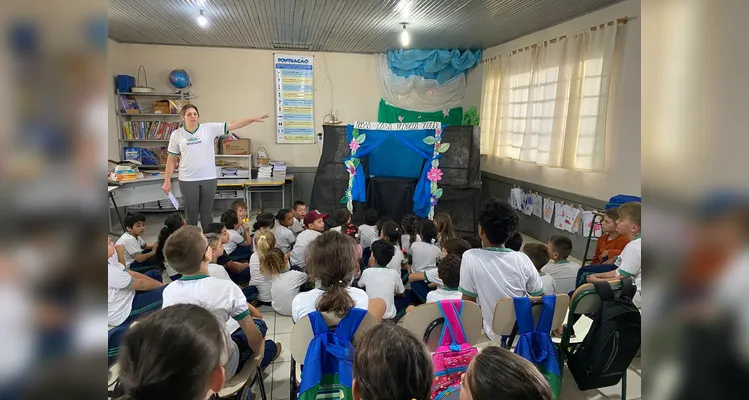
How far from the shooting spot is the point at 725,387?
25 cm

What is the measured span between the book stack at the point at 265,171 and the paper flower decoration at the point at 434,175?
2318mm

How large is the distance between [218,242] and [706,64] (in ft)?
8.89

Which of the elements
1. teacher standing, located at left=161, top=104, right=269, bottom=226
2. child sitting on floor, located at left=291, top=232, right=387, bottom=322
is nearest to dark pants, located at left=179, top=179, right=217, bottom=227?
teacher standing, located at left=161, top=104, right=269, bottom=226

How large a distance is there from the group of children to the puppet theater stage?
3.67ft

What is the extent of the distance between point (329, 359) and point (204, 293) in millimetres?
511

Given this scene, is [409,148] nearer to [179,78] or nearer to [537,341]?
[179,78]

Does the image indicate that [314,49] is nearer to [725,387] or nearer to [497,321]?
[497,321]

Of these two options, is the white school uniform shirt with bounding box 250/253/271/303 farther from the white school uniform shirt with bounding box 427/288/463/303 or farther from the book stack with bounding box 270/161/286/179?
the book stack with bounding box 270/161/286/179

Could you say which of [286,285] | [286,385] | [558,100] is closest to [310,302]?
[286,385]

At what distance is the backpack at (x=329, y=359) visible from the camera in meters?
1.35

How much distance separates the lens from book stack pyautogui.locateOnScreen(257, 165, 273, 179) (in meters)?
5.86

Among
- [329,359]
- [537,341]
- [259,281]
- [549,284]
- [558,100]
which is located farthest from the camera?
[558,100]

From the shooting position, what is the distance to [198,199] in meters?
3.56

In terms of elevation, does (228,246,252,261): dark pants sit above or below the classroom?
below
